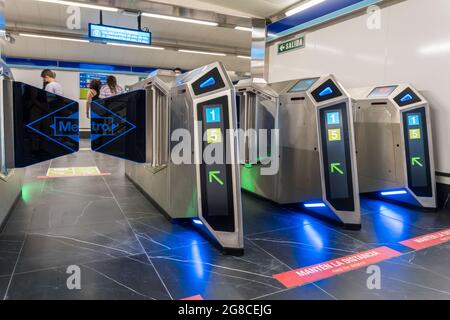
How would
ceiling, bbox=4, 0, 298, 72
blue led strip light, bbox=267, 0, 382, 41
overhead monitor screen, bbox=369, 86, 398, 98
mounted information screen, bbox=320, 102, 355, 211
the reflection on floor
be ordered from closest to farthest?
the reflection on floor → mounted information screen, bbox=320, 102, 355, 211 → overhead monitor screen, bbox=369, 86, 398, 98 → blue led strip light, bbox=267, 0, 382, 41 → ceiling, bbox=4, 0, 298, 72

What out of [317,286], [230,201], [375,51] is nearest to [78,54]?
[375,51]

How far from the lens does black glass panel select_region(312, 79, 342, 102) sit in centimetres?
305

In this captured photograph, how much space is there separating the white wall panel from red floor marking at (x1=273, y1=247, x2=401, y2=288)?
1.96 m

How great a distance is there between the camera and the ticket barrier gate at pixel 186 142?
7.86ft

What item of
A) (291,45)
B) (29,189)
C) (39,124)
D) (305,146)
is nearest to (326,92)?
(305,146)

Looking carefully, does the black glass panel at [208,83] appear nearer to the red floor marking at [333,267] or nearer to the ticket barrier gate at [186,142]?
the ticket barrier gate at [186,142]

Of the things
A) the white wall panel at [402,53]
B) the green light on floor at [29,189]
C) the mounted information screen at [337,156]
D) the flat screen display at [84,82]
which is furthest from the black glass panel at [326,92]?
the flat screen display at [84,82]

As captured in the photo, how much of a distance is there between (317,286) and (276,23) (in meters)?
5.63

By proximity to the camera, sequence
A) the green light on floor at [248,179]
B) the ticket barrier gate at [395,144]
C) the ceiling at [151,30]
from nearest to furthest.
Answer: the ticket barrier gate at [395,144] < the green light on floor at [248,179] < the ceiling at [151,30]

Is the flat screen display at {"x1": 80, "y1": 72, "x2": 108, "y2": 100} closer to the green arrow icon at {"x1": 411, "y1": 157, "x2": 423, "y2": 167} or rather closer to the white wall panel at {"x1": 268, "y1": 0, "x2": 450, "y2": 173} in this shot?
the white wall panel at {"x1": 268, "y1": 0, "x2": 450, "y2": 173}

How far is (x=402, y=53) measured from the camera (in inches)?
161

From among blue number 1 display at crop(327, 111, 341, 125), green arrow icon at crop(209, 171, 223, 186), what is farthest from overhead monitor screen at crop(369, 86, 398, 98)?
green arrow icon at crop(209, 171, 223, 186)

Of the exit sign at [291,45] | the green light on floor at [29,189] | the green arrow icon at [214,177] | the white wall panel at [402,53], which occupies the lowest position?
the green light on floor at [29,189]

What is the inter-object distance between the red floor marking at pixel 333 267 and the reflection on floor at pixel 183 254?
55mm
